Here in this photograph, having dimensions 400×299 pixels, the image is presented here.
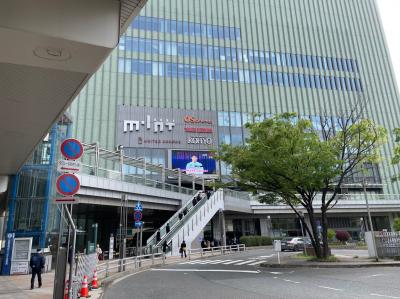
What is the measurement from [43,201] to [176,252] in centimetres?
1165

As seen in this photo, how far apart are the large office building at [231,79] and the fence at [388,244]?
2789cm

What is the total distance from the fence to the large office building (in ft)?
91.5

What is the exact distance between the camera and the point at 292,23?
65625 millimetres

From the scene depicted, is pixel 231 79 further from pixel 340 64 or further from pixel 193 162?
pixel 340 64

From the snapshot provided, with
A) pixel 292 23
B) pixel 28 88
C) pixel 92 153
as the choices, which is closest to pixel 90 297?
pixel 28 88

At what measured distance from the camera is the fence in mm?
18156

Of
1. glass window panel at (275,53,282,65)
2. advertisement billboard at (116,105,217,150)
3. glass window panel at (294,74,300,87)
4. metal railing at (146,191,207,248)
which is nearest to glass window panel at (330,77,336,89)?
glass window panel at (294,74,300,87)

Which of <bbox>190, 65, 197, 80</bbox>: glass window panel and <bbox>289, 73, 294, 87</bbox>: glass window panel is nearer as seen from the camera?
<bbox>190, 65, 197, 80</bbox>: glass window panel

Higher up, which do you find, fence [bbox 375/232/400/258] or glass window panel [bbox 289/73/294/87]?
glass window panel [bbox 289/73/294/87]

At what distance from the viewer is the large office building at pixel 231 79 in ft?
165

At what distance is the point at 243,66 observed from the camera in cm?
5994

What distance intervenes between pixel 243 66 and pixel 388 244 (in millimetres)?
45949

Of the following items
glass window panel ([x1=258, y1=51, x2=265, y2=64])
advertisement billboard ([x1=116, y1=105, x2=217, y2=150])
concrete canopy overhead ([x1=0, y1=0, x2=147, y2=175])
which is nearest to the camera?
concrete canopy overhead ([x1=0, y1=0, x2=147, y2=175])

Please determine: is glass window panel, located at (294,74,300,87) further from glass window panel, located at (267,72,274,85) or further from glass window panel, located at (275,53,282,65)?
glass window panel, located at (267,72,274,85)
